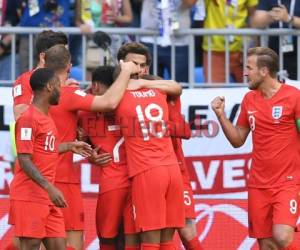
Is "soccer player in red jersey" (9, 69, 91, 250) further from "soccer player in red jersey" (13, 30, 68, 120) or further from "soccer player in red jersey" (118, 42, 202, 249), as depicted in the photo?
"soccer player in red jersey" (118, 42, 202, 249)

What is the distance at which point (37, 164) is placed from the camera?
1183cm

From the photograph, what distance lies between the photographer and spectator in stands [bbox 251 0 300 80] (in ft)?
50.3

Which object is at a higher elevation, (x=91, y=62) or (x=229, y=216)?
(x=91, y=62)

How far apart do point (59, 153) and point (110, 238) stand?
113 centimetres

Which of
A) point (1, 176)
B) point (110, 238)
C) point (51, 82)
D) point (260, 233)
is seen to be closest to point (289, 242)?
point (260, 233)

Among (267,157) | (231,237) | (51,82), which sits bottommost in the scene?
(231,237)

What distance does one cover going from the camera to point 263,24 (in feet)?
50.5

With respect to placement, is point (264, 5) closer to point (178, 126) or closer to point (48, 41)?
point (178, 126)

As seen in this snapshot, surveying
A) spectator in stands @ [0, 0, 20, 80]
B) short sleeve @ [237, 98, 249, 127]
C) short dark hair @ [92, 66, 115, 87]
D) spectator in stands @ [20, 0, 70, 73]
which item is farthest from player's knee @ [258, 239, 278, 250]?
spectator in stands @ [20, 0, 70, 73]

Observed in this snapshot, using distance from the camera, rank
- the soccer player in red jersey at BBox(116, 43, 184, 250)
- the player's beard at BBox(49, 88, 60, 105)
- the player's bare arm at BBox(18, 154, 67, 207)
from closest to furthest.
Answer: the player's bare arm at BBox(18, 154, 67, 207), the player's beard at BBox(49, 88, 60, 105), the soccer player in red jersey at BBox(116, 43, 184, 250)

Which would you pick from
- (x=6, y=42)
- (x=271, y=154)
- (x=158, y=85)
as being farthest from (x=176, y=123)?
(x=6, y=42)

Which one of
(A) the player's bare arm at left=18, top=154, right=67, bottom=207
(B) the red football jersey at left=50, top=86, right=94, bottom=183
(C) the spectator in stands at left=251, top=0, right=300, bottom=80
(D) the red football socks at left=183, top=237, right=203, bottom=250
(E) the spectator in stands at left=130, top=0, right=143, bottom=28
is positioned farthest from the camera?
(E) the spectator in stands at left=130, top=0, right=143, bottom=28

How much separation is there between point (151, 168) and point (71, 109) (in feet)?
3.13

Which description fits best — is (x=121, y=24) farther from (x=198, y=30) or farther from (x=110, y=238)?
(x=110, y=238)
